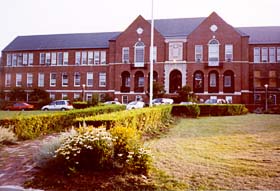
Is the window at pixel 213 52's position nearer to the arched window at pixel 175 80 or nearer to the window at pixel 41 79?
the arched window at pixel 175 80

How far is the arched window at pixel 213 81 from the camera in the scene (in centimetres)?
4855

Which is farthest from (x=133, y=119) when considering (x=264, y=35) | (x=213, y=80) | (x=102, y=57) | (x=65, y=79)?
(x=65, y=79)

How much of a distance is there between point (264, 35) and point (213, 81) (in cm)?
1121

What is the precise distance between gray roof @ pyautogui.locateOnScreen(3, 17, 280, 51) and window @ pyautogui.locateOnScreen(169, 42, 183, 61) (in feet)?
4.44

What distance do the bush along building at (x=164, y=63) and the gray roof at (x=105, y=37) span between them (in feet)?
0.47

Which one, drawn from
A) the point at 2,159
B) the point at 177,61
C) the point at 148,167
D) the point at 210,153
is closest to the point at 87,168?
the point at 148,167

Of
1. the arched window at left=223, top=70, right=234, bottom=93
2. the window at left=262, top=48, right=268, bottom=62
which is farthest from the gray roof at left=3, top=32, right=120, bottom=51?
the window at left=262, top=48, right=268, bottom=62

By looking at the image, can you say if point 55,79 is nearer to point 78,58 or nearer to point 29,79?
point 29,79

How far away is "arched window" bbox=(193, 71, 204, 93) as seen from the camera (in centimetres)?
4894

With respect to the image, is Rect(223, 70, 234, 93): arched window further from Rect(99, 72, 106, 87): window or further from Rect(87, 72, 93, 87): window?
Rect(87, 72, 93, 87): window

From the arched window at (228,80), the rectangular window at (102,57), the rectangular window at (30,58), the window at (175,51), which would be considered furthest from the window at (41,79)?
the arched window at (228,80)

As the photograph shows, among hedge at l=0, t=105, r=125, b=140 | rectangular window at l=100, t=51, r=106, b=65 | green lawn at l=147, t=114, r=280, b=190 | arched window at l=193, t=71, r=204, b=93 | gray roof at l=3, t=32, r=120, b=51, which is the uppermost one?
gray roof at l=3, t=32, r=120, b=51

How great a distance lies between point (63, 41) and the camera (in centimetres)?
5891

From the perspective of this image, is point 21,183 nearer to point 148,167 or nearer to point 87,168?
point 87,168
